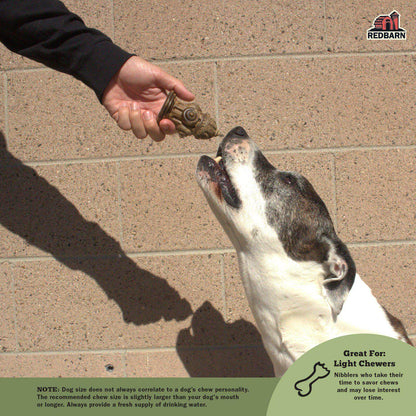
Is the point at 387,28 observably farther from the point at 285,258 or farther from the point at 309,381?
the point at 309,381

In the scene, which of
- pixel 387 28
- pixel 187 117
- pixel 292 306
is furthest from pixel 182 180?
pixel 387 28

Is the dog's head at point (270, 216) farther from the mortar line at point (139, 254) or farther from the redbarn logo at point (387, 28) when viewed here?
the redbarn logo at point (387, 28)

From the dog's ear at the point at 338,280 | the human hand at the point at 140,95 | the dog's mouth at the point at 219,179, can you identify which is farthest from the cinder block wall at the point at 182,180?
the dog's ear at the point at 338,280

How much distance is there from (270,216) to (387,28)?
1.86m

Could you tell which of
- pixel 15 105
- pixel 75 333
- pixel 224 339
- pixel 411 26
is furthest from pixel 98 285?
pixel 411 26

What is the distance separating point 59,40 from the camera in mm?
2039

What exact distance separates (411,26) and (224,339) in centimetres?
255

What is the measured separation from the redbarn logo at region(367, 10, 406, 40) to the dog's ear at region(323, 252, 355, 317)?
71.1 inches

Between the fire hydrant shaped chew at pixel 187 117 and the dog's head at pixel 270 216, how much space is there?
0.12 meters

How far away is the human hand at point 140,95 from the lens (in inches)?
82.2

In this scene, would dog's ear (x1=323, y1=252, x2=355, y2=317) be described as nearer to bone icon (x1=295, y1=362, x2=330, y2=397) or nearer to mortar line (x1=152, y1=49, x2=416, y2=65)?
bone icon (x1=295, y1=362, x2=330, y2=397)

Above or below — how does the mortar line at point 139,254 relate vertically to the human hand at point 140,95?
below

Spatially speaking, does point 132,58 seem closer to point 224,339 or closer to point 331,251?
point 331,251

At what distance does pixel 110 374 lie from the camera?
2926 millimetres
